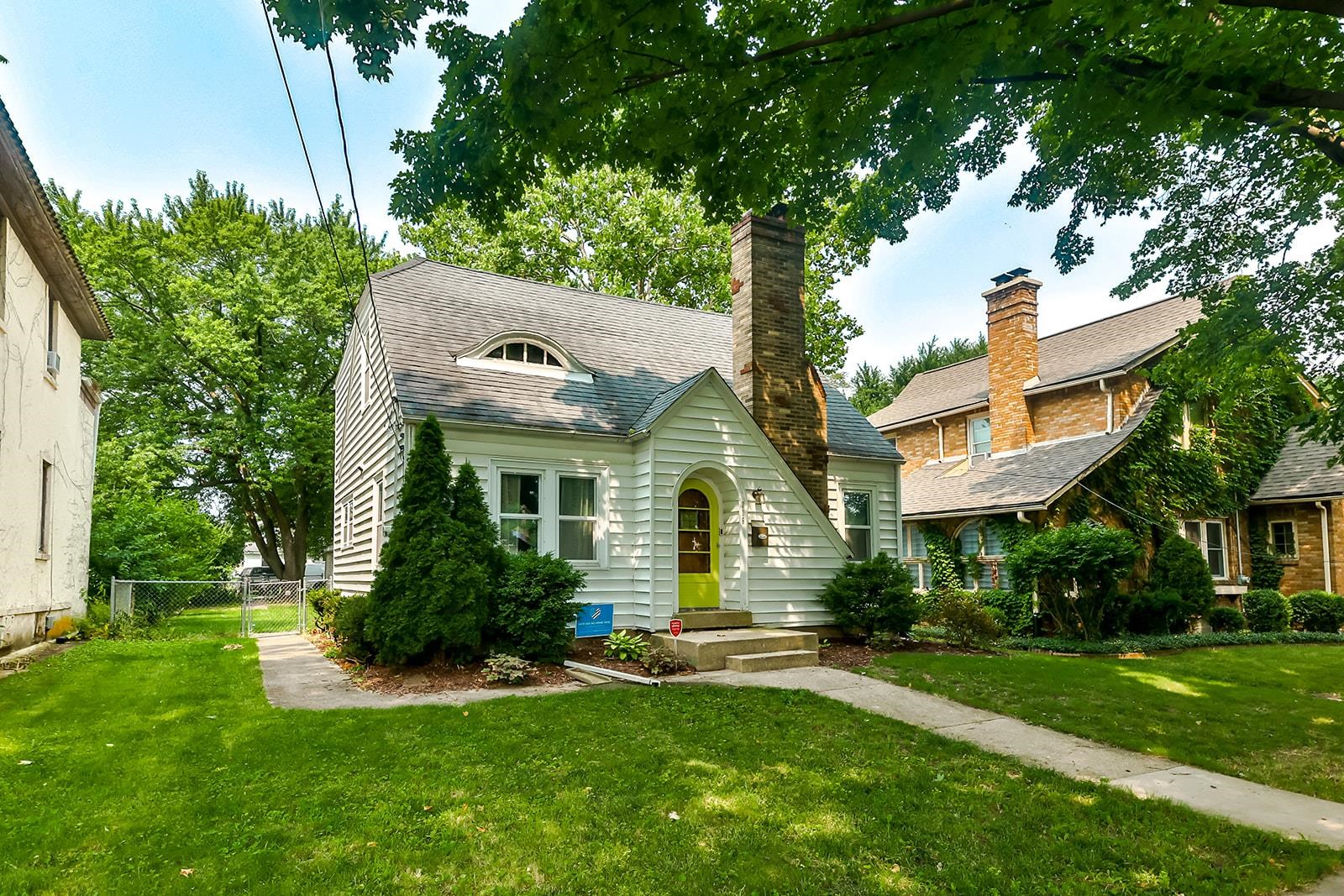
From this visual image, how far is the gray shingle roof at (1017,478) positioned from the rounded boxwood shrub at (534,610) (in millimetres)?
9440

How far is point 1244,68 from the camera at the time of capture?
19.9 feet

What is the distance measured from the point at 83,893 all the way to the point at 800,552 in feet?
34.0

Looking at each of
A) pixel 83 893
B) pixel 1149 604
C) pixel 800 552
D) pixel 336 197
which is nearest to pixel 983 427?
pixel 1149 604

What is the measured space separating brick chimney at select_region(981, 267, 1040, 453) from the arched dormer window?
12.8 metres

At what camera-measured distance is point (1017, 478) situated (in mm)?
18734

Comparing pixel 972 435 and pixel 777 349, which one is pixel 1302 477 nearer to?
pixel 972 435

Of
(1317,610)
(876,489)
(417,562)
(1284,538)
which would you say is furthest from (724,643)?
(1284,538)

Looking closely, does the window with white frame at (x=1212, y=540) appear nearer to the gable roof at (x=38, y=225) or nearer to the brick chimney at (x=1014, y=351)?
the brick chimney at (x=1014, y=351)

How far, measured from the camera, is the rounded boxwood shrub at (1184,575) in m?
17.0

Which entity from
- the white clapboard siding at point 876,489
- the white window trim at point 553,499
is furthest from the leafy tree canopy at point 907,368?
the white window trim at point 553,499

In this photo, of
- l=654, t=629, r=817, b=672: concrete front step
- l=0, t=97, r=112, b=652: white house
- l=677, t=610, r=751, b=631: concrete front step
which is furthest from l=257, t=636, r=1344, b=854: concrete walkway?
l=0, t=97, r=112, b=652: white house

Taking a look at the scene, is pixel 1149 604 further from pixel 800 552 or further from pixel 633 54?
pixel 633 54

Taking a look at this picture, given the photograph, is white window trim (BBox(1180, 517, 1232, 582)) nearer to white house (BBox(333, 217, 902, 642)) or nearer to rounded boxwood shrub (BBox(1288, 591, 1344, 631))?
rounded boxwood shrub (BBox(1288, 591, 1344, 631))

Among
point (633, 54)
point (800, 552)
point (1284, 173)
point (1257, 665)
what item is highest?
point (1284, 173)
